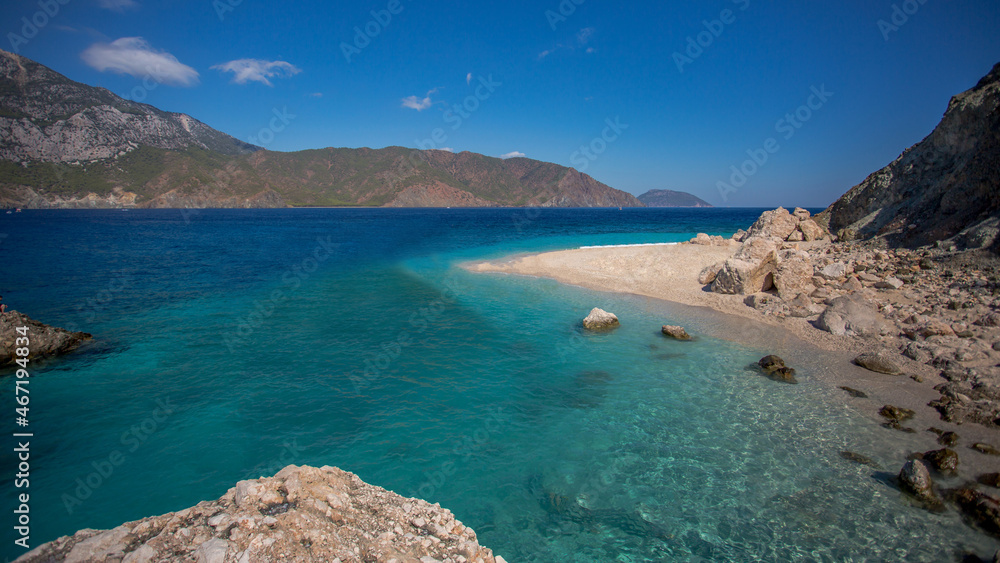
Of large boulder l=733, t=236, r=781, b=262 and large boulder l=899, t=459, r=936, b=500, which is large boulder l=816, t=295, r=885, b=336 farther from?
large boulder l=899, t=459, r=936, b=500

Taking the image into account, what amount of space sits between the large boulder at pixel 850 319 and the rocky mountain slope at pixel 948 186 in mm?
6573

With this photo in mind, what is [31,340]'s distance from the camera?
1302cm

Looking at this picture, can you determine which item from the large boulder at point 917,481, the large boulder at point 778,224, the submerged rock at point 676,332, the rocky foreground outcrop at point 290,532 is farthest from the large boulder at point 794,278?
the rocky foreground outcrop at point 290,532

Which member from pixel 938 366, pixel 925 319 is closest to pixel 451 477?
pixel 938 366

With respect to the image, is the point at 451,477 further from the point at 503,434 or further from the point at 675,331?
the point at 675,331

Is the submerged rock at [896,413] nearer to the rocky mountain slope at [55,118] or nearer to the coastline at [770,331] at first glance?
the coastline at [770,331]

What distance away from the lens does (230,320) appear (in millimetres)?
17922

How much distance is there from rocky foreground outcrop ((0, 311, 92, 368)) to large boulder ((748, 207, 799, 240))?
1636 inches

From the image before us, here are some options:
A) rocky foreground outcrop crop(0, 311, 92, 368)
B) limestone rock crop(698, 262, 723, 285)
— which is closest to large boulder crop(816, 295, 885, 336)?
limestone rock crop(698, 262, 723, 285)

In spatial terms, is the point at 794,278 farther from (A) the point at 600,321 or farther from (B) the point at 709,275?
(A) the point at 600,321

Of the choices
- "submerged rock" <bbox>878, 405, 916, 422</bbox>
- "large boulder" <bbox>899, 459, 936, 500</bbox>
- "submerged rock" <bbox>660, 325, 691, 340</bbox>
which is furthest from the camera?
"submerged rock" <bbox>660, 325, 691, 340</bbox>

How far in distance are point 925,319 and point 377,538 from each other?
19.8 m

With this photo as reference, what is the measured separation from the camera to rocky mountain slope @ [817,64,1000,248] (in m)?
18.4

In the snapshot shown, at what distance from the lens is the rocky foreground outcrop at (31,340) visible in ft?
41.5
